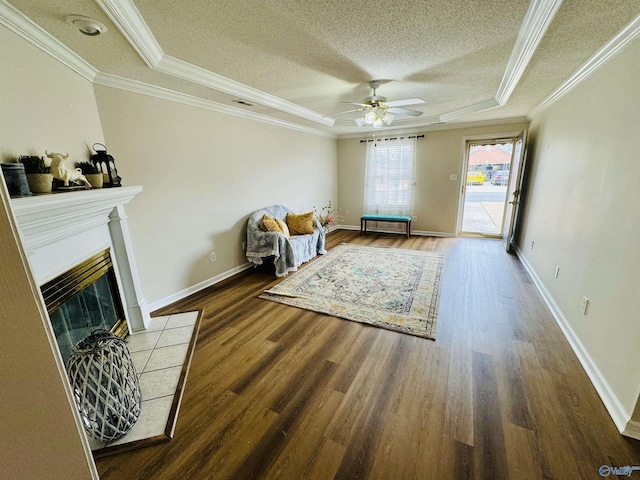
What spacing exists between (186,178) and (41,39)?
1522 mm

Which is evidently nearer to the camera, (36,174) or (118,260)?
(36,174)

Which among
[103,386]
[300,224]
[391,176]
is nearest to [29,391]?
[103,386]

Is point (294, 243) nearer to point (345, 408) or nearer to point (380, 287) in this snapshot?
point (380, 287)

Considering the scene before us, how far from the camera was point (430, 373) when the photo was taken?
1937 mm

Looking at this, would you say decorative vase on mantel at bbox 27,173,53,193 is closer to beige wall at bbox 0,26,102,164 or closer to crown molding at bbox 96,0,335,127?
beige wall at bbox 0,26,102,164

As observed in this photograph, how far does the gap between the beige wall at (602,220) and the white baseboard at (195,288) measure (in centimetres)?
375

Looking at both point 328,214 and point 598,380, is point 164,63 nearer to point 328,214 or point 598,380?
point 598,380

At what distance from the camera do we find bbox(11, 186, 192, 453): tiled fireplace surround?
141cm

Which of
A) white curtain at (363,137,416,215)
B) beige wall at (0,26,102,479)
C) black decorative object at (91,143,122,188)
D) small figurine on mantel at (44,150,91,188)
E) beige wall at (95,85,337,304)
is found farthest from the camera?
white curtain at (363,137,416,215)

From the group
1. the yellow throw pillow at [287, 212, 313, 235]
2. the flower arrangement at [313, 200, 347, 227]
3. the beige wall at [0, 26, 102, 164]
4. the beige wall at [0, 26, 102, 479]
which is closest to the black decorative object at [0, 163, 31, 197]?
the beige wall at [0, 26, 102, 164]

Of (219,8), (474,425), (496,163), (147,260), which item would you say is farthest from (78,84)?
(496,163)

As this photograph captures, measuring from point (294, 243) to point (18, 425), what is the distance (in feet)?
10.9

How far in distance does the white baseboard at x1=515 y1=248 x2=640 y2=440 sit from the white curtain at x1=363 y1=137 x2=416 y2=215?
362 centimetres

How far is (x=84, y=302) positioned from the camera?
198 cm
